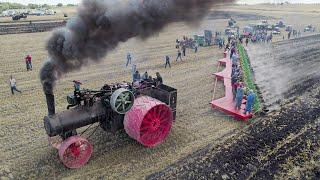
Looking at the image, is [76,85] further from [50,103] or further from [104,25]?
[104,25]

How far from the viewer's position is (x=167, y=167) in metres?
10.7

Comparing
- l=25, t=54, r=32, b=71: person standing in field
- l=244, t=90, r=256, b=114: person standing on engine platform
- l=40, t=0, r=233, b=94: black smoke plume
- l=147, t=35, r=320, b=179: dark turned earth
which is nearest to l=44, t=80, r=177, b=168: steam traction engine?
l=40, t=0, r=233, b=94: black smoke plume

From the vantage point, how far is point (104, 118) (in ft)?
36.5

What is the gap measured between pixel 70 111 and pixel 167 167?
3.32m

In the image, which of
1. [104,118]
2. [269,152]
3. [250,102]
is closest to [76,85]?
[104,118]

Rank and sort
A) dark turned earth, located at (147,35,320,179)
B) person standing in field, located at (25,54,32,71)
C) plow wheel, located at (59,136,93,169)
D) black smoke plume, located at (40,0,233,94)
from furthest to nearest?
1. person standing in field, located at (25,54,32,71)
2. dark turned earth, located at (147,35,320,179)
3. plow wheel, located at (59,136,93,169)
4. black smoke plume, located at (40,0,233,94)

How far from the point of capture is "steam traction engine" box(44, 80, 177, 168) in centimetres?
1020

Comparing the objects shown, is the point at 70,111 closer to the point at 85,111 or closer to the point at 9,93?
the point at 85,111

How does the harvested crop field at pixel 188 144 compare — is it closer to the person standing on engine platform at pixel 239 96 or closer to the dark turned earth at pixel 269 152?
the dark turned earth at pixel 269 152

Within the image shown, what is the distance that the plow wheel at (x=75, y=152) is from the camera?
33.4 feet

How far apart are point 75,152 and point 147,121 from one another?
2324 mm

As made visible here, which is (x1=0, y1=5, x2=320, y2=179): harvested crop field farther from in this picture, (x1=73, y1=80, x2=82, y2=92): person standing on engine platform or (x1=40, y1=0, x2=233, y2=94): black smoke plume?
(x1=73, y1=80, x2=82, y2=92): person standing on engine platform

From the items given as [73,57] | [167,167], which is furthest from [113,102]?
[167,167]

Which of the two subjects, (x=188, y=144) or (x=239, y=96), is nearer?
(x=188, y=144)
